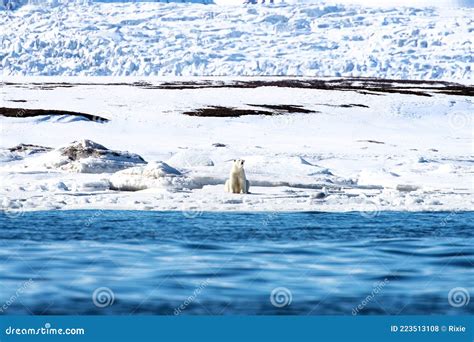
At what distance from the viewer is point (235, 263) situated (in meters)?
8.73

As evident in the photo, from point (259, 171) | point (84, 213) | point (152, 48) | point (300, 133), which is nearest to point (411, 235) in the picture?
point (84, 213)

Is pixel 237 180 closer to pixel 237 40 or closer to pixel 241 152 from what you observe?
pixel 241 152

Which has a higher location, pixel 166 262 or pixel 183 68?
pixel 183 68

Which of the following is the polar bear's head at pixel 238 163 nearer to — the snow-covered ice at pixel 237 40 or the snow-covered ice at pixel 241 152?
the snow-covered ice at pixel 241 152

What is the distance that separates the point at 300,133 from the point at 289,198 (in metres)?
15.4

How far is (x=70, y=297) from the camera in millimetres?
7113

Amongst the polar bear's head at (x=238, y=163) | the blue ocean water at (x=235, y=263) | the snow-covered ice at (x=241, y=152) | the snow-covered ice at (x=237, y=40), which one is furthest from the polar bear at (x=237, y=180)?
the snow-covered ice at (x=237, y=40)

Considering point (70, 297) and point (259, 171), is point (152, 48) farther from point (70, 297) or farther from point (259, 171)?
point (70, 297)

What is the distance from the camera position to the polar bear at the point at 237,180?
48.8ft

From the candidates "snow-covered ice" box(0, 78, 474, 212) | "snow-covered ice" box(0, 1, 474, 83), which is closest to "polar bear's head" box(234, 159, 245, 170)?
"snow-covered ice" box(0, 78, 474, 212)

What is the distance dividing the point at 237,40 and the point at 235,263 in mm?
109259

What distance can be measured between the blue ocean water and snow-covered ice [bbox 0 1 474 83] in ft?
259

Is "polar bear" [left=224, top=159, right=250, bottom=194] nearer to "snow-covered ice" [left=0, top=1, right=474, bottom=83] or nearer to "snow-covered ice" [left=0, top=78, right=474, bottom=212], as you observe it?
"snow-covered ice" [left=0, top=78, right=474, bottom=212]

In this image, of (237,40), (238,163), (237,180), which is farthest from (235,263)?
(237,40)
